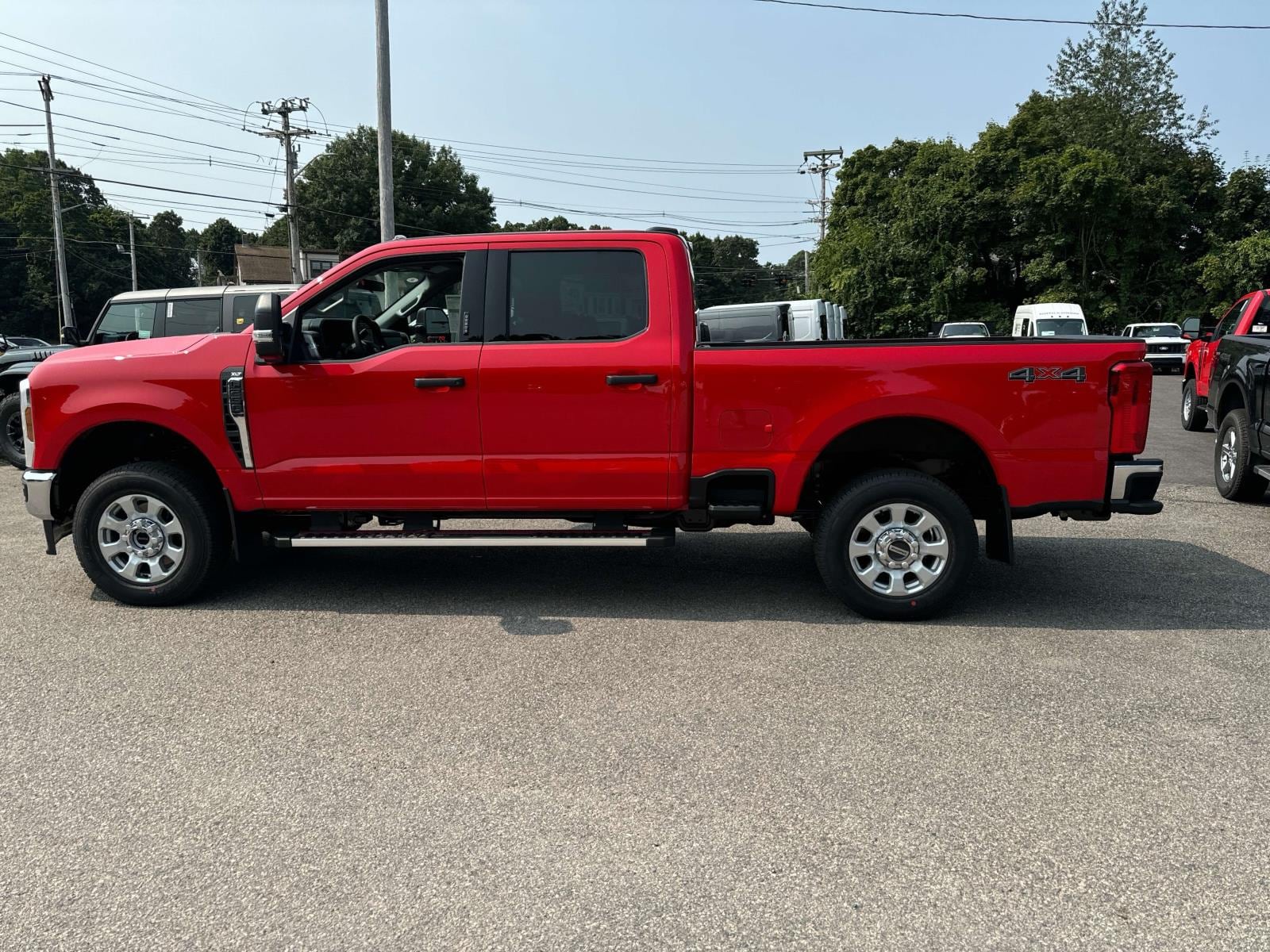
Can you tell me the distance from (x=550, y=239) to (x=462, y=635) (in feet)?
7.26

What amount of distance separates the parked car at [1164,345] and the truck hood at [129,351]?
30199 mm

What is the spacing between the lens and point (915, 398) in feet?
16.8

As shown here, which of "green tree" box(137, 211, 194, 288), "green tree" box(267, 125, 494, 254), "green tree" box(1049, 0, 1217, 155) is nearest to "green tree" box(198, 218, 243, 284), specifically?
"green tree" box(137, 211, 194, 288)

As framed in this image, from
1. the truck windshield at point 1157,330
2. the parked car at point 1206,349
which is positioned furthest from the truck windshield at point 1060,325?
the parked car at point 1206,349

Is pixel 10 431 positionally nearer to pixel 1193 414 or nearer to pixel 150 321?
pixel 150 321

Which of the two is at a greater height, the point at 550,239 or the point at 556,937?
the point at 550,239

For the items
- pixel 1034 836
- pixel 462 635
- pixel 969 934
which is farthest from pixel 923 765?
pixel 462 635

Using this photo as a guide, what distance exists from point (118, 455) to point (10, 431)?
7.10 meters

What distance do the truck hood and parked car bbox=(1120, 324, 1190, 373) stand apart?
99.1ft

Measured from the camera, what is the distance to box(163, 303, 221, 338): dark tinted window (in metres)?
11.8

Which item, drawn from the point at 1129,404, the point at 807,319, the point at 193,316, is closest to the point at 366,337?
the point at 1129,404

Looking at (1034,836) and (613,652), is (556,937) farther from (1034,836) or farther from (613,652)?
(613,652)

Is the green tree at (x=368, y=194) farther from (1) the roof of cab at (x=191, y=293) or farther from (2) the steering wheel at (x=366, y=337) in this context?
(2) the steering wheel at (x=366, y=337)

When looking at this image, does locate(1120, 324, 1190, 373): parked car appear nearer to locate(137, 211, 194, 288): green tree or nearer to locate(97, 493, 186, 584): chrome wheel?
locate(97, 493, 186, 584): chrome wheel
